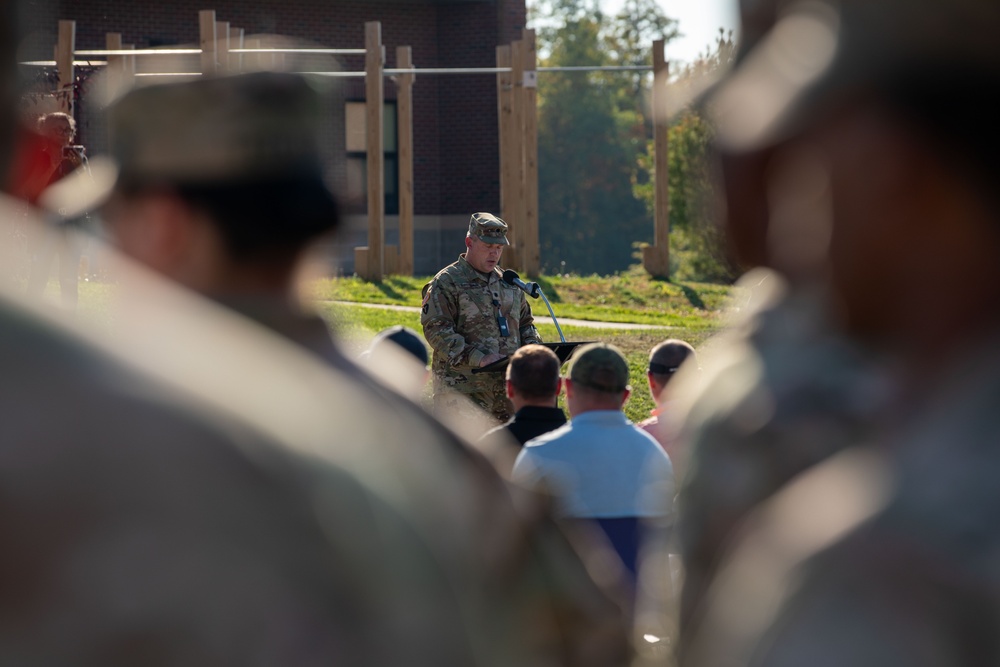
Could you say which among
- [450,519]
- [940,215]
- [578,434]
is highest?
[940,215]

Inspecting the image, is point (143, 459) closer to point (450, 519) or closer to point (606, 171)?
point (450, 519)

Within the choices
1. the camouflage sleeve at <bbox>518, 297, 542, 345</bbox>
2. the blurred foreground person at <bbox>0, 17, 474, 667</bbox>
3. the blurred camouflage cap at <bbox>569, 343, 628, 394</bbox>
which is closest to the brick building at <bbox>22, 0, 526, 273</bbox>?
the camouflage sleeve at <bbox>518, 297, 542, 345</bbox>

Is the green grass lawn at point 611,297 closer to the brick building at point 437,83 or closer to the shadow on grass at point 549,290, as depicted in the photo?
the shadow on grass at point 549,290

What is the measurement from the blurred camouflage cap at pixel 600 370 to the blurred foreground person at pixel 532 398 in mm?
429

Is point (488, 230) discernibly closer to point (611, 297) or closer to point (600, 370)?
point (600, 370)

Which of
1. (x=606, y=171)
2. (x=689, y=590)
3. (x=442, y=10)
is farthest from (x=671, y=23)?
(x=689, y=590)

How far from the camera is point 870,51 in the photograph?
0.91m

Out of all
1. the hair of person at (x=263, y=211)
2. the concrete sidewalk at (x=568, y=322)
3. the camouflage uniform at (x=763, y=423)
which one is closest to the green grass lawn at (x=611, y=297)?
the concrete sidewalk at (x=568, y=322)

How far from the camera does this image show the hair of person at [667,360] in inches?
242

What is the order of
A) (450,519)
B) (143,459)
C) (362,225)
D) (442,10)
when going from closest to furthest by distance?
1. (143,459)
2. (450,519)
3. (362,225)
4. (442,10)

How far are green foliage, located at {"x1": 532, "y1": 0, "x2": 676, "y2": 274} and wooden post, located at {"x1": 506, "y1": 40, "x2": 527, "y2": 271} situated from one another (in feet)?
109

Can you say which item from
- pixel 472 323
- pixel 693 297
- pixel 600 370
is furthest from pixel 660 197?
pixel 600 370

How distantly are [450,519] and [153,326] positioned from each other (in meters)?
0.28

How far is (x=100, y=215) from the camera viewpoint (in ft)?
6.93
